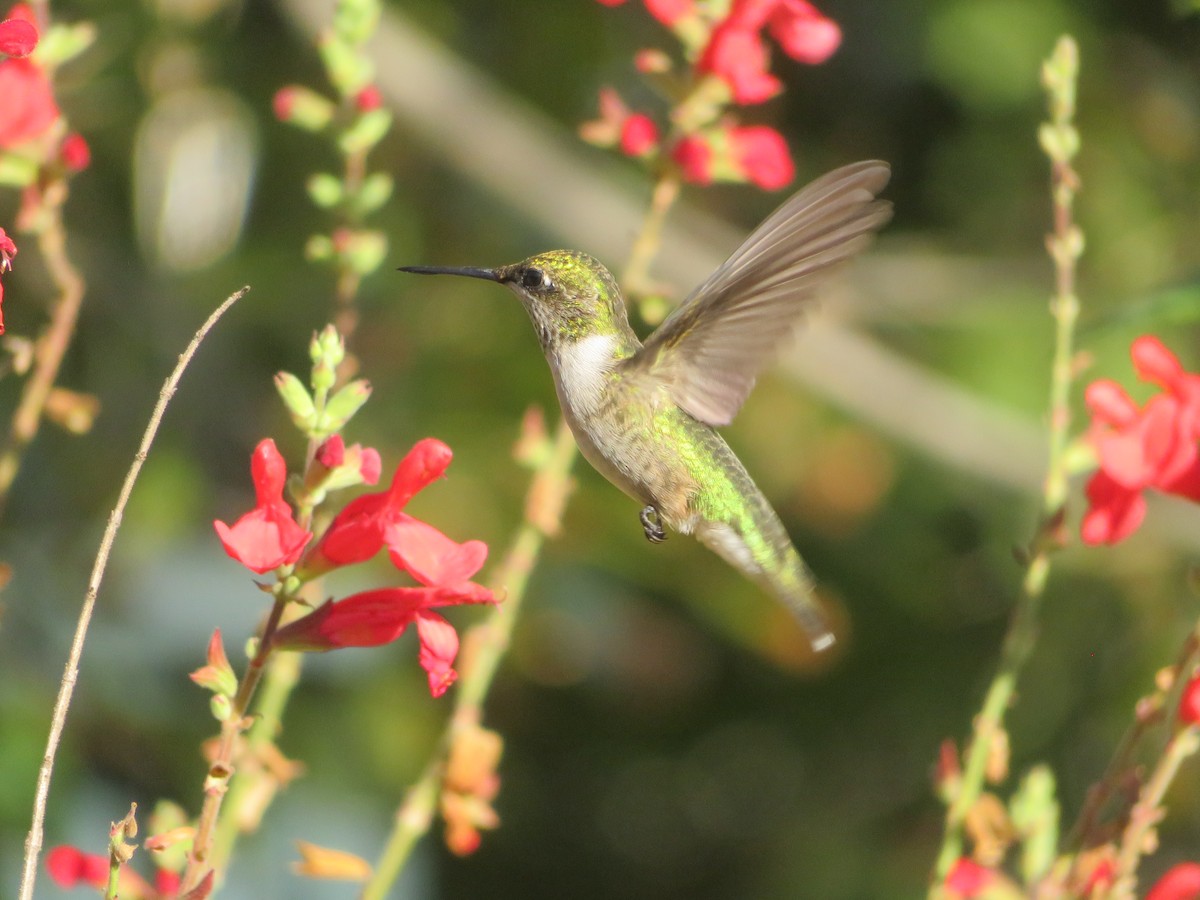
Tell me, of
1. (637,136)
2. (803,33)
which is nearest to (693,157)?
(637,136)

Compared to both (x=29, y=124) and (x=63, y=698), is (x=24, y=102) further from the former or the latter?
(x=63, y=698)

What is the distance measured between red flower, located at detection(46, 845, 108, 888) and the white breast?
2.16ft

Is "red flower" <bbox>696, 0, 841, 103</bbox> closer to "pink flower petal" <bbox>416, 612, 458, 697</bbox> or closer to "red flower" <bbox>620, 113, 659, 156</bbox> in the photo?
"red flower" <bbox>620, 113, 659, 156</bbox>

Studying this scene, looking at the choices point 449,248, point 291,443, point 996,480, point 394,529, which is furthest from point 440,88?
point 394,529

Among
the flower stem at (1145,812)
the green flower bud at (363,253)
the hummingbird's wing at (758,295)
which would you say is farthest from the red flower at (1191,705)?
the green flower bud at (363,253)

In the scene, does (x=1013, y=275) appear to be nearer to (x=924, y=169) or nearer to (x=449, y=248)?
(x=924, y=169)

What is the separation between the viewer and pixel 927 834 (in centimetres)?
367

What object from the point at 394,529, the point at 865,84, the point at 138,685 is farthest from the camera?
the point at 865,84

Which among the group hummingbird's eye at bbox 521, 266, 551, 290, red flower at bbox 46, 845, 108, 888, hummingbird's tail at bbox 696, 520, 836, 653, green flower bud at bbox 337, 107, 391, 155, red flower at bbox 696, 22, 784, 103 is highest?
red flower at bbox 696, 22, 784, 103

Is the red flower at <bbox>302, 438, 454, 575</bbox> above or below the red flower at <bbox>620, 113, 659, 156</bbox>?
below

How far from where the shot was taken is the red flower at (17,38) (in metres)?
0.94

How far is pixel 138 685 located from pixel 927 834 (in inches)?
77.6

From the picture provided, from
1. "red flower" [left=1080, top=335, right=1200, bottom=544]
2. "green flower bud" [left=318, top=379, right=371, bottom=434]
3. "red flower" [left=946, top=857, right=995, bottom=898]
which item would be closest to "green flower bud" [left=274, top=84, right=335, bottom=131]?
"green flower bud" [left=318, top=379, right=371, bottom=434]

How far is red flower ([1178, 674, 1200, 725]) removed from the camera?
1.23 meters
